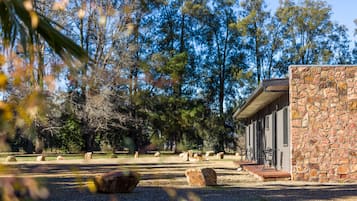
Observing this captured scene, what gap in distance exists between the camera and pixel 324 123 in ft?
39.3

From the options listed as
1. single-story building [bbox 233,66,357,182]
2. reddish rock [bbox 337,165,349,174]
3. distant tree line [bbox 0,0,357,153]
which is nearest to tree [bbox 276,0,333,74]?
distant tree line [bbox 0,0,357,153]

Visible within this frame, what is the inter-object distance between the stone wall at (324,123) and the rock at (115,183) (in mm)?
4363

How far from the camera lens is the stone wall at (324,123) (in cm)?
1188

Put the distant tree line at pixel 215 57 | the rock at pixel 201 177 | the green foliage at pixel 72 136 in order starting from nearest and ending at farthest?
the rock at pixel 201 177, the green foliage at pixel 72 136, the distant tree line at pixel 215 57

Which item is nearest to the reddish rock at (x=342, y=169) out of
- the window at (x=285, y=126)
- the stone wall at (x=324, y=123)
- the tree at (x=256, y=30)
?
the stone wall at (x=324, y=123)

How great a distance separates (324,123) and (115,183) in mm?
5343

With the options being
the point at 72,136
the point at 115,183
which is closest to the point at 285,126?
the point at 115,183

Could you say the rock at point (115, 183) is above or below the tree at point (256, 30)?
below

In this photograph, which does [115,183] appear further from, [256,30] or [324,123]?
[256,30]

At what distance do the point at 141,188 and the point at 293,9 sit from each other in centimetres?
2625

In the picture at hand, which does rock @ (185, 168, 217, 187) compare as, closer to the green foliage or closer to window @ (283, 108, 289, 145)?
window @ (283, 108, 289, 145)

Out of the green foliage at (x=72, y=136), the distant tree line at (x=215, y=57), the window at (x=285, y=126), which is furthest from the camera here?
the distant tree line at (x=215, y=57)

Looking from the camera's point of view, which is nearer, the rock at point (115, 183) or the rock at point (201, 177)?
the rock at point (115, 183)

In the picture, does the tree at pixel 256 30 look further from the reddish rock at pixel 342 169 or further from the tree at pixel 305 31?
the reddish rock at pixel 342 169
